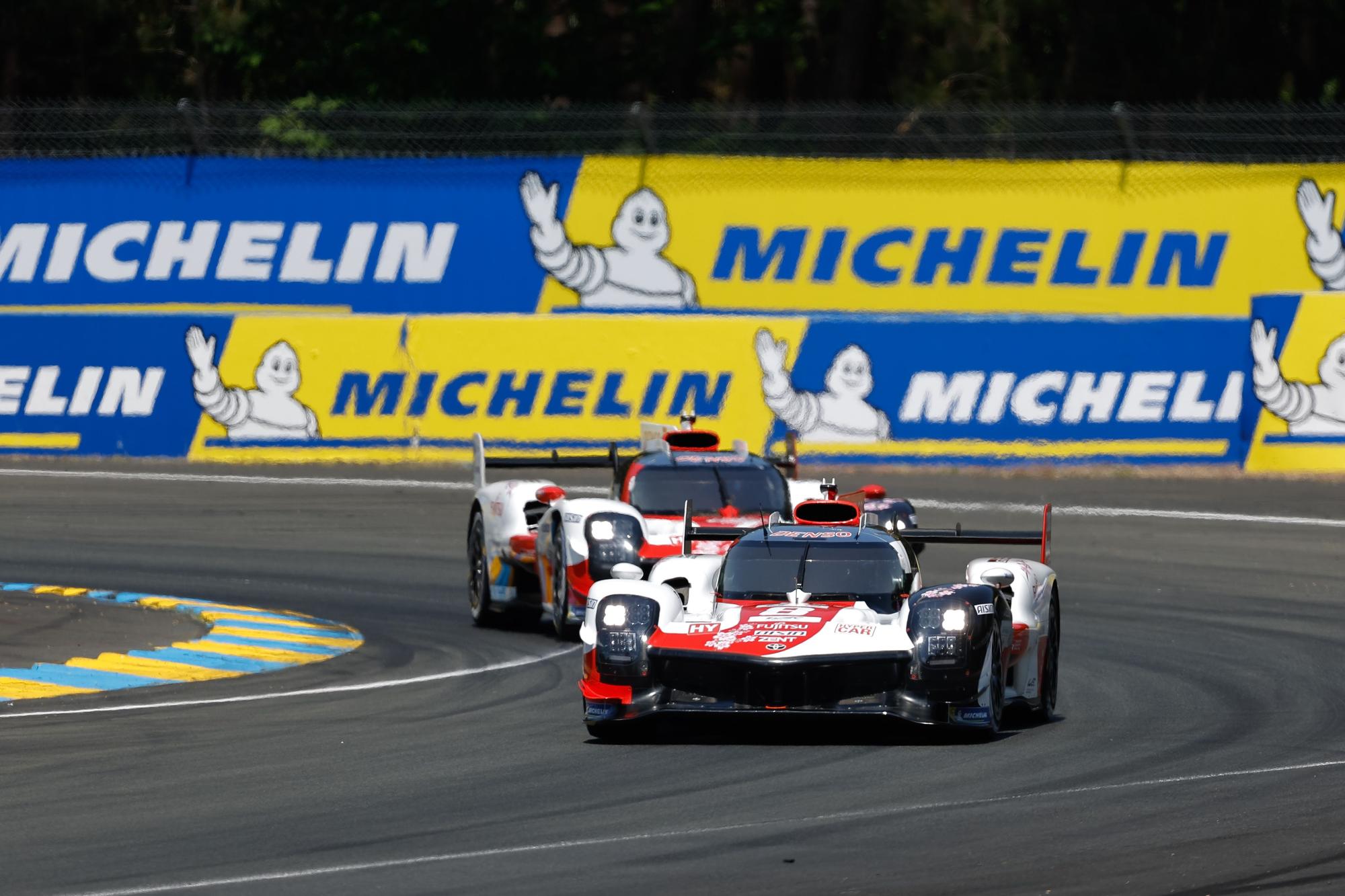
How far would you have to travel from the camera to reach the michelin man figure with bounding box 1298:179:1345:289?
997 inches

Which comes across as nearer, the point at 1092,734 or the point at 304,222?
the point at 1092,734

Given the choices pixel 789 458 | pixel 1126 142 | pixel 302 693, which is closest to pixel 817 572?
pixel 302 693

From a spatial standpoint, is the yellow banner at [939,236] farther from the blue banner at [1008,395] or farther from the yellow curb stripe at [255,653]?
the yellow curb stripe at [255,653]

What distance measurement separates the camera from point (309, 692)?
1258 cm

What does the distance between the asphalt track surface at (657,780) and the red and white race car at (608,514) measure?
0.39 m

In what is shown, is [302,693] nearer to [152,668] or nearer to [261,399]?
[152,668]

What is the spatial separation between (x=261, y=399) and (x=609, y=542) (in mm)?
11847

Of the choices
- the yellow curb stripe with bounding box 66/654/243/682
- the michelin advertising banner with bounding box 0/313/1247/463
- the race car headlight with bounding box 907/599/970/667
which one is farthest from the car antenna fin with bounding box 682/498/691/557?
the michelin advertising banner with bounding box 0/313/1247/463

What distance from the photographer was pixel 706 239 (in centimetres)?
2564

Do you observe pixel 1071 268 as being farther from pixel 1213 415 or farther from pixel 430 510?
pixel 430 510

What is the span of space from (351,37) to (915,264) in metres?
16.9

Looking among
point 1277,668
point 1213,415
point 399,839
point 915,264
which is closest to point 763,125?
point 915,264

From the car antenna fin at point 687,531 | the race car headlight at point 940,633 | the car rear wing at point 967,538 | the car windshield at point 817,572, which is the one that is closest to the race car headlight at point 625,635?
the car windshield at point 817,572

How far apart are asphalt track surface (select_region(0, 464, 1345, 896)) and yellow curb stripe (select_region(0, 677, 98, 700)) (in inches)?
10.4
